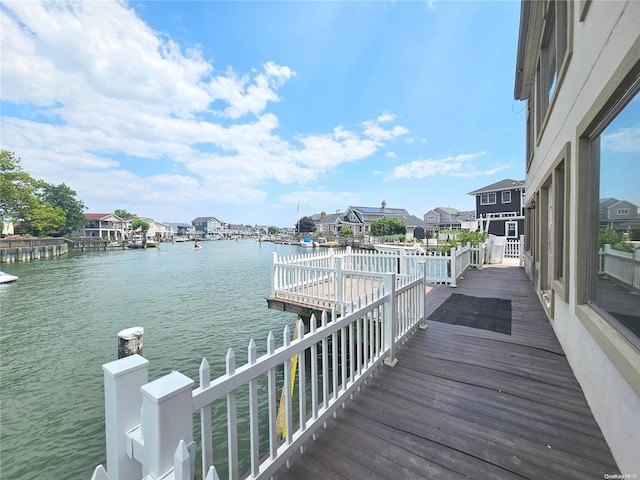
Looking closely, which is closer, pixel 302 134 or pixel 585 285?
pixel 585 285

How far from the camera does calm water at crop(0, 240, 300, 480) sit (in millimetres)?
4406

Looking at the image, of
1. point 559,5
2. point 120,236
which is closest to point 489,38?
point 559,5

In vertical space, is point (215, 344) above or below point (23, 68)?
below

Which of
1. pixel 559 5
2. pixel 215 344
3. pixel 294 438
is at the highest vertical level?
pixel 559 5

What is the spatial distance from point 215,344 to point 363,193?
61.3 metres

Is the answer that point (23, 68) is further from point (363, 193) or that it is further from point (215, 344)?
point (363, 193)

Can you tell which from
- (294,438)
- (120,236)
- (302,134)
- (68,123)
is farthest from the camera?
(120,236)

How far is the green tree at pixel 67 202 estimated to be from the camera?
2362 inches

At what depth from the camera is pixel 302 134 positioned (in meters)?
29.3

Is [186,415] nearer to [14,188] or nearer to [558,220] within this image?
[558,220]

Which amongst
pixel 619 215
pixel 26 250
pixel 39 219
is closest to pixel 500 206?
pixel 619 215

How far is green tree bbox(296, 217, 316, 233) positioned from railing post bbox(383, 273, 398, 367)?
67.1 m

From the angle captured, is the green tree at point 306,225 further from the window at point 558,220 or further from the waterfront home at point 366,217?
the window at point 558,220

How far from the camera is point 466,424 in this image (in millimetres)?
2404
